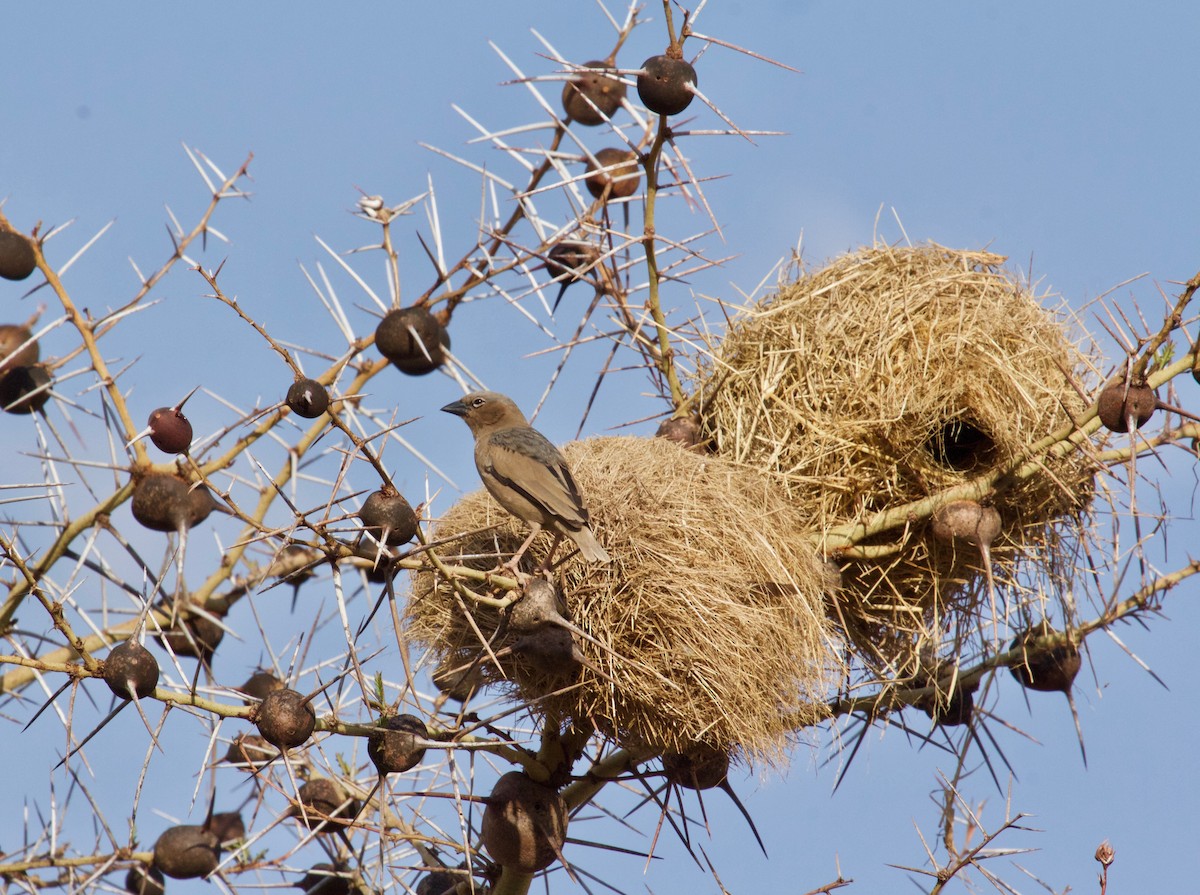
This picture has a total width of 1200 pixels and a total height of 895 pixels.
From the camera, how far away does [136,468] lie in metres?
5.43

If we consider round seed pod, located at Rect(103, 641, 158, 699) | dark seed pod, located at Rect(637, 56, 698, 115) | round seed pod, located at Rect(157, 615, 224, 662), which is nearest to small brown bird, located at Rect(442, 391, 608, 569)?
round seed pod, located at Rect(103, 641, 158, 699)

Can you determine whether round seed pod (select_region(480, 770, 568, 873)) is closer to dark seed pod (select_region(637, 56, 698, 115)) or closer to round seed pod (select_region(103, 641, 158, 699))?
round seed pod (select_region(103, 641, 158, 699))

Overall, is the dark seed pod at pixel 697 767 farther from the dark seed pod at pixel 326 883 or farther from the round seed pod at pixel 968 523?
the dark seed pod at pixel 326 883

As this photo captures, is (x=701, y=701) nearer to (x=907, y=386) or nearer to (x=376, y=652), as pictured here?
(x=376, y=652)

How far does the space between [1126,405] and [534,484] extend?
1.97 metres

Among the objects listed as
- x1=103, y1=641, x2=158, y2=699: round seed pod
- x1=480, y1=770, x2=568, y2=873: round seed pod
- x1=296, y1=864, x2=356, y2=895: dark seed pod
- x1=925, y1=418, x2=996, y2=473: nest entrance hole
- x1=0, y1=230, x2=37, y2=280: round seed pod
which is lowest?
x1=480, y1=770, x2=568, y2=873: round seed pod

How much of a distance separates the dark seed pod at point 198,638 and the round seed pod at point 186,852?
745 mm

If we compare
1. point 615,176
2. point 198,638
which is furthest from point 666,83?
point 198,638

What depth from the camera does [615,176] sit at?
623 centimetres

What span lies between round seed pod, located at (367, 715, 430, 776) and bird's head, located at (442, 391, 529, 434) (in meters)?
2.04

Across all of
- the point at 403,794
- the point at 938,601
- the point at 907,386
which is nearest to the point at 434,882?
the point at 403,794

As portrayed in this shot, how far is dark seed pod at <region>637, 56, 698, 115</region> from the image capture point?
494 centimetres

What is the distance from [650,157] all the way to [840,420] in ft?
4.25

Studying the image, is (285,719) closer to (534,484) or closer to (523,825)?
(523,825)
